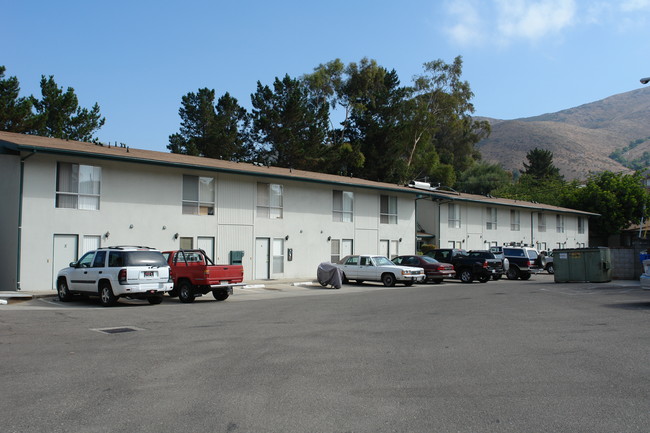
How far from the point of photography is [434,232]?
43000mm

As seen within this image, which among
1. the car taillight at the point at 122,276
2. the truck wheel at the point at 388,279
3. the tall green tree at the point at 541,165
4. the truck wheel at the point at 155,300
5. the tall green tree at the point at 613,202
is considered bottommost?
the truck wheel at the point at 155,300

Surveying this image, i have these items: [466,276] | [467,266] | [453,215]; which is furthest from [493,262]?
[453,215]

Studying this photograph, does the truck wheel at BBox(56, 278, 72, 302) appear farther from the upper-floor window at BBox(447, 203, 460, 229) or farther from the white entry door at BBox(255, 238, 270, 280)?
the upper-floor window at BBox(447, 203, 460, 229)

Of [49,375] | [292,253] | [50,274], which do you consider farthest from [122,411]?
[292,253]

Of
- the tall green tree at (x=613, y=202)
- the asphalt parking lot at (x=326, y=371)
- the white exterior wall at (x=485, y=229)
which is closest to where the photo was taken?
the asphalt parking lot at (x=326, y=371)

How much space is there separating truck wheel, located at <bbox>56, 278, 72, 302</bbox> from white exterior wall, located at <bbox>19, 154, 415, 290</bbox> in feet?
10.1

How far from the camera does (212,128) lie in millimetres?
52656

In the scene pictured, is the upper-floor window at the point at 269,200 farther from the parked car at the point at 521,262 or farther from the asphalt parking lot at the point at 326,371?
the asphalt parking lot at the point at 326,371

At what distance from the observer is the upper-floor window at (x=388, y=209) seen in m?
36.7

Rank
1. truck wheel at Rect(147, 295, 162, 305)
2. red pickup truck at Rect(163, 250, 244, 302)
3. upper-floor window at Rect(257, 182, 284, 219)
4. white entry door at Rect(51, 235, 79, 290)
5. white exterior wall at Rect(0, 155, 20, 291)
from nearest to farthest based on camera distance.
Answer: truck wheel at Rect(147, 295, 162, 305) < red pickup truck at Rect(163, 250, 244, 302) < white exterior wall at Rect(0, 155, 20, 291) < white entry door at Rect(51, 235, 79, 290) < upper-floor window at Rect(257, 182, 284, 219)

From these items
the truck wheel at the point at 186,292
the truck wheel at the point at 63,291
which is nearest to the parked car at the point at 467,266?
the truck wheel at the point at 186,292

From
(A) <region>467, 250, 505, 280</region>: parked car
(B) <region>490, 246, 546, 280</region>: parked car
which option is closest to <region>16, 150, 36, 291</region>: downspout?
(A) <region>467, 250, 505, 280</region>: parked car

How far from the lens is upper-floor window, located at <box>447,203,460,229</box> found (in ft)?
143

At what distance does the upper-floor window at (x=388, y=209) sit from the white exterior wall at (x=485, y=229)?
6530mm
